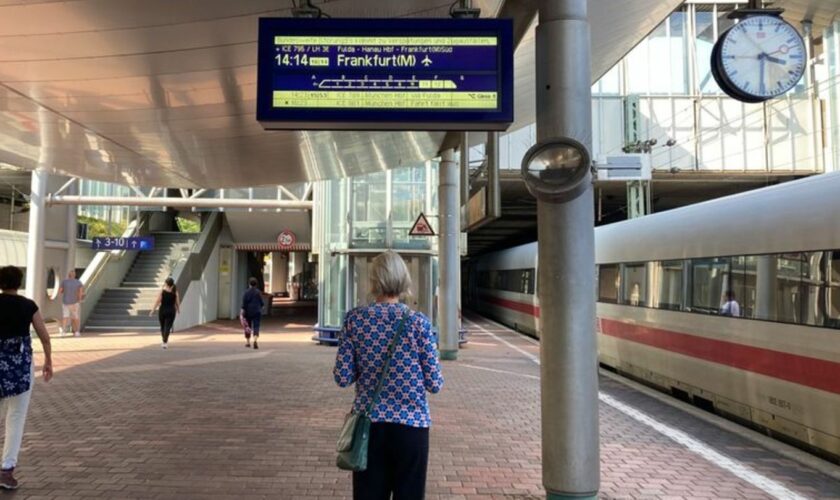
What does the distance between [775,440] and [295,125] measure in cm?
610

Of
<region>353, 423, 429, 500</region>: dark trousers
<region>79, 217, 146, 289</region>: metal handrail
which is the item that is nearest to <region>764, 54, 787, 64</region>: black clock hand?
<region>353, 423, 429, 500</region>: dark trousers

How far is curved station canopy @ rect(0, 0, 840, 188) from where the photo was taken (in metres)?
5.62

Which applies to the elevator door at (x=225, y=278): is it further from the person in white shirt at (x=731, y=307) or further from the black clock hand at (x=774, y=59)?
the black clock hand at (x=774, y=59)

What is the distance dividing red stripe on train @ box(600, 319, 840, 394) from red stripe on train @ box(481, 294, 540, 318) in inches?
313

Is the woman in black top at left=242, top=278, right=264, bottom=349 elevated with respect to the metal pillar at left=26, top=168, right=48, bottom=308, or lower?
lower

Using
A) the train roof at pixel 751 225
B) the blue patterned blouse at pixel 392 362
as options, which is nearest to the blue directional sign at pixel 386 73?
the blue patterned blouse at pixel 392 362

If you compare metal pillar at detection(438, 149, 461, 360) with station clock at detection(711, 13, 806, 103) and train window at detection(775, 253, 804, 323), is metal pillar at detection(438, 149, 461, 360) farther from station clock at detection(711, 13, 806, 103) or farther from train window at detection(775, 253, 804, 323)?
station clock at detection(711, 13, 806, 103)

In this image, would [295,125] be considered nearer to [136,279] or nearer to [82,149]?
[82,149]

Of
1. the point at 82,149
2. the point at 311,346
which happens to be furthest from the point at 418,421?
the point at 311,346

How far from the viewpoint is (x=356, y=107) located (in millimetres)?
4875

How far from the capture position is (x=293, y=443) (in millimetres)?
6352

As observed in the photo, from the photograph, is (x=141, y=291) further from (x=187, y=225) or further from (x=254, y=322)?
(x=254, y=322)

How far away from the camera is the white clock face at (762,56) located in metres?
6.07

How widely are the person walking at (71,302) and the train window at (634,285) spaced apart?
13.9 meters
